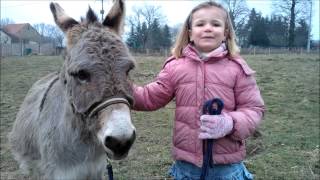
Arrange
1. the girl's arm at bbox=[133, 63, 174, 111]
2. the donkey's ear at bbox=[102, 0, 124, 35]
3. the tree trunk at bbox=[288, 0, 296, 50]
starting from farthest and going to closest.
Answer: the tree trunk at bbox=[288, 0, 296, 50] < the girl's arm at bbox=[133, 63, 174, 111] < the donkey's ear at bbox=[102, 0, 124, 35]

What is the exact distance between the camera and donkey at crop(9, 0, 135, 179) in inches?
99.7

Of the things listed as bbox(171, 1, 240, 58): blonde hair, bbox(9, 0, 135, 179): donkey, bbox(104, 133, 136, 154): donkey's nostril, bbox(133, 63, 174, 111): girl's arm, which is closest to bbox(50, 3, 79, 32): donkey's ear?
bbox(9, 0, 135, 179): donkey

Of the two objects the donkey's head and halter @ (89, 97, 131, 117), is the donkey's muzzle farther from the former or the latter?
halter @ (89, 97, 131, 117)

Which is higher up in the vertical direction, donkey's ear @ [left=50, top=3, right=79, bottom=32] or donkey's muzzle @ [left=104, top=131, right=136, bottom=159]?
donkey's ear @ [left=50, top=3, right=79, bottom=32]

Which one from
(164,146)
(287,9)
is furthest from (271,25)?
(164,146)

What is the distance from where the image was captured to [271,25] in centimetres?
5759

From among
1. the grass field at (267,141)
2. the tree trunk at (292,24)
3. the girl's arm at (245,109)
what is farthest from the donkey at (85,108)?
the tree trunk at (292,24)

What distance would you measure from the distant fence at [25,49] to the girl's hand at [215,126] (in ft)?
133

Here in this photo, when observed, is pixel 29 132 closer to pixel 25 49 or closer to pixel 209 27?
pixel 209 27

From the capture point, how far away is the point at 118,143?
2.37 metres

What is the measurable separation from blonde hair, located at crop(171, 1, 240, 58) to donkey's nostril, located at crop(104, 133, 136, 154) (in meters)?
1.06

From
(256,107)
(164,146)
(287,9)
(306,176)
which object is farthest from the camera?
(287,9)

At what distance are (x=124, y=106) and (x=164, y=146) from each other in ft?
14.9

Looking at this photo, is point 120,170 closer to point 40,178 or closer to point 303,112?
point 40,178
